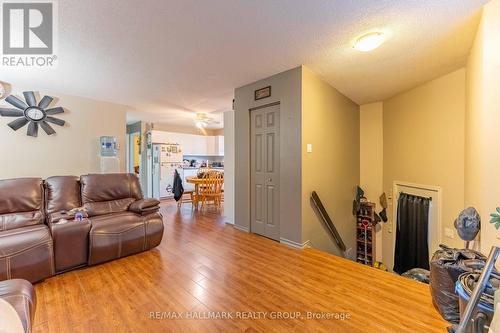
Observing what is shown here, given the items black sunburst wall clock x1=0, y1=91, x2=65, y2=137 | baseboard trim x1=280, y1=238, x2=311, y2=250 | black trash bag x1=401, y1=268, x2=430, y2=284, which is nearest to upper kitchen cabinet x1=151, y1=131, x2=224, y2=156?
black sunburst wall clock x1=0, y1=91, x2=65, y2=137

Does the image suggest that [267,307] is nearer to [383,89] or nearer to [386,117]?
[383,89]

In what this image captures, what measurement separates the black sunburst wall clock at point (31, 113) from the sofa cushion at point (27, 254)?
232 cm

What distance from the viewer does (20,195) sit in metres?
2.63

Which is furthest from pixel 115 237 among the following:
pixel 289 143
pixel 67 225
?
pixel 289 143

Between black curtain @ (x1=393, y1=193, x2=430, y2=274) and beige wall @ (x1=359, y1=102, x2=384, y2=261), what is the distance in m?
0.55

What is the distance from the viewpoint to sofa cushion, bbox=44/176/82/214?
2803 mm

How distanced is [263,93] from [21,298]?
319cm

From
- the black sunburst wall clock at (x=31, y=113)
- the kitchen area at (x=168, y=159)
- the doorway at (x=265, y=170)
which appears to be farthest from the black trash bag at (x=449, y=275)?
the black sunburst wall clock at (x=31, y=113)

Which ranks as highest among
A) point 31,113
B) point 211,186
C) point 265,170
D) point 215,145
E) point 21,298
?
point 31,113

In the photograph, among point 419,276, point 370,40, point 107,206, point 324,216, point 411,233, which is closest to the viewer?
point 370,40

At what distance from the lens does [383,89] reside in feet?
12.3

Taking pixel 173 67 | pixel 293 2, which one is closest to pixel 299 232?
pixel 293 2

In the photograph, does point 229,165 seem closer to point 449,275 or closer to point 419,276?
point 419,276

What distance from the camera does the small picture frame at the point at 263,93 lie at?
3.28 meters
